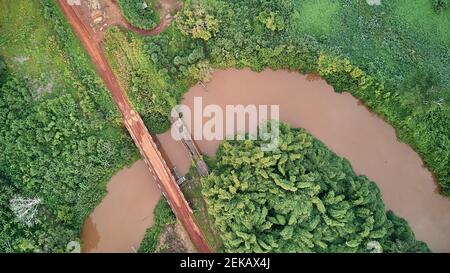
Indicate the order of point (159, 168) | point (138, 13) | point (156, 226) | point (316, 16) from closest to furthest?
1. point (159, 168)
2. point (156, 226)
3. point (138, 13)
4. point (316, 16)

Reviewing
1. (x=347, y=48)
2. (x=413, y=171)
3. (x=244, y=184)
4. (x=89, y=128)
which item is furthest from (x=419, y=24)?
(x=89, y=128)

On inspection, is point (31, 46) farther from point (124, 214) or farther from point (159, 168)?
point (124, 214)

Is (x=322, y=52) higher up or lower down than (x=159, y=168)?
higher up

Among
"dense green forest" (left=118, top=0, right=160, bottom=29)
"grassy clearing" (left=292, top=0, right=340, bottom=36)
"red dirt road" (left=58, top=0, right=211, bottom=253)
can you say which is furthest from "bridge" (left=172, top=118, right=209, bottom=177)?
"grassy clearing" (left=292, top=0, right=340, bottom=36)

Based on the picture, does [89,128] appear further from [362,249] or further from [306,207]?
[362,249]

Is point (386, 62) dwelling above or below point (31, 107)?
below

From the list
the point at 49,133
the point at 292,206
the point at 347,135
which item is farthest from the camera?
the point at 347,135

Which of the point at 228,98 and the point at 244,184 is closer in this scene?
the point at 244,184

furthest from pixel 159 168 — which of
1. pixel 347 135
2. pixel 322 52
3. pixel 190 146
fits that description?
pixel 322 52
